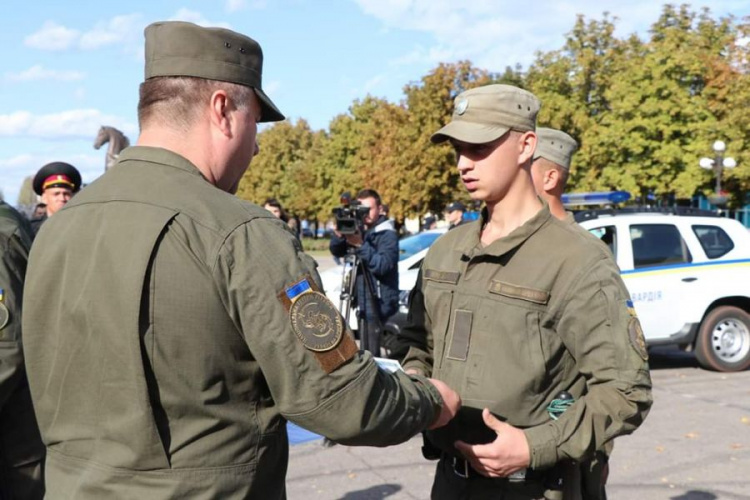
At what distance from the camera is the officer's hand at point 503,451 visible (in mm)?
2434

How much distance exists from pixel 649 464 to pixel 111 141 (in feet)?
15.3

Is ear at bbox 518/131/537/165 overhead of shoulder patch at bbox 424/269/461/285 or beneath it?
overhead

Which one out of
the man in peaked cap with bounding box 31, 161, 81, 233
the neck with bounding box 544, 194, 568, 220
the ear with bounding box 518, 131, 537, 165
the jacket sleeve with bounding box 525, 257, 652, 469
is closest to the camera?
the jacket sleeve with bounding box 525, 257, 652, 469

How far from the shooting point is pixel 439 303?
112 inches


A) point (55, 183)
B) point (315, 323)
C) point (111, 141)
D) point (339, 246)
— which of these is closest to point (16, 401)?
point (315, 323)

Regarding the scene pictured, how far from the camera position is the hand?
8.25m

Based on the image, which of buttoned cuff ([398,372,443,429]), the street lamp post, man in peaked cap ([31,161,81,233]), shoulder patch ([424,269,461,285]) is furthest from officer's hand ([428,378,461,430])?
the street lamp post

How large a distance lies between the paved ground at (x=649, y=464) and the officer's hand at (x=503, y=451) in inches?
134

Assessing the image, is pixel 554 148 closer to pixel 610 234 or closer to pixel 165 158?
pixel 165 158

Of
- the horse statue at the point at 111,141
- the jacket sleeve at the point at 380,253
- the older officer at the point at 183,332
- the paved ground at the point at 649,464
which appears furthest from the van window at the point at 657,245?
the older officer at the point at 183,332

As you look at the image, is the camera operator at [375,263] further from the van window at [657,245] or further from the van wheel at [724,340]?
the van wheel at [724,340]

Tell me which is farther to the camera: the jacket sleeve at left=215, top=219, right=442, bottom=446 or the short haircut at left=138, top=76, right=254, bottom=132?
the short haircut at left=138, top=76, right=254, bottom=132

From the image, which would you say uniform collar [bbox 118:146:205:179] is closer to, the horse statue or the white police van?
the horse statue

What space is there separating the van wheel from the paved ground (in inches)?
67.9
